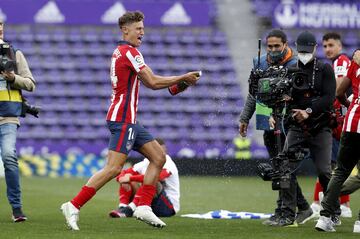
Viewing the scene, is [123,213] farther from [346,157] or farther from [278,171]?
[346,157]

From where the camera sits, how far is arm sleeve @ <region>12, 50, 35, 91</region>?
1096 centimetres

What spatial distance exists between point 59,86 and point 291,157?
15.5 meters

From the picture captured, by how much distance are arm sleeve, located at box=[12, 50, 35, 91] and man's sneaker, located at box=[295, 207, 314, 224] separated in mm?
3537

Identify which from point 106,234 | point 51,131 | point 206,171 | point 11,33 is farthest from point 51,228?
point 11,33

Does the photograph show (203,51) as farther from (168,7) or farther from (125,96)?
(125,96)

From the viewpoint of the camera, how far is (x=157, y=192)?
1204cm

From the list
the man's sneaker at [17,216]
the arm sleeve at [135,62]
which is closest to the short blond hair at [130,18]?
the arm sleeve at [135,62]

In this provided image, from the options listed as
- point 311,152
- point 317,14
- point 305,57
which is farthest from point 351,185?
point 317,14

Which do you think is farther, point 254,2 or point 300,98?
point 254,2

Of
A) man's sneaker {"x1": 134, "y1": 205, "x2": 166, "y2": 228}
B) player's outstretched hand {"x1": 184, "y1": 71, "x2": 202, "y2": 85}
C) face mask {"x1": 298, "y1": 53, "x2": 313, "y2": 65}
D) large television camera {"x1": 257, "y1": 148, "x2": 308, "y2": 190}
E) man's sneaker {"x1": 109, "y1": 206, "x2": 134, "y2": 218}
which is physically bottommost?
man's sneaker {"x1": 109, "y1": 206, "x2": 134, "y2": 218}

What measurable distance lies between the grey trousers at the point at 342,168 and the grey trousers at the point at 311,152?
2.10ft

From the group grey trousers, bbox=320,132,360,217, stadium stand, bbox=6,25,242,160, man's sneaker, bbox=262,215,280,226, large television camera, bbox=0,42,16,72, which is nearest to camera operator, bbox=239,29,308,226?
man's sneaker, bbox=262,215,280,226

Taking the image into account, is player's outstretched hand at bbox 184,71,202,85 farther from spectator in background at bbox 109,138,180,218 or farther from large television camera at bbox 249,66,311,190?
spectator in background at bbox 109,138,180,218

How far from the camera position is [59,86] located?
2523 centimetres
